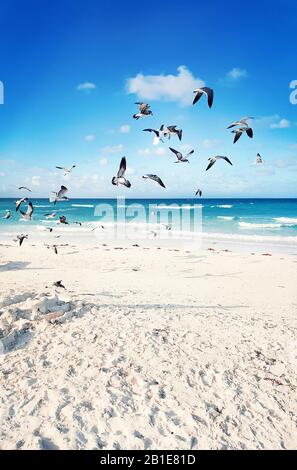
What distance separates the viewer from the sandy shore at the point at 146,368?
11.3ft

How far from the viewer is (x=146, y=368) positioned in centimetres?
459

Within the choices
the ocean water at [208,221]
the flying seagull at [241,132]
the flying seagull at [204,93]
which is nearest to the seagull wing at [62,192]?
the flying seagull at [204,93]

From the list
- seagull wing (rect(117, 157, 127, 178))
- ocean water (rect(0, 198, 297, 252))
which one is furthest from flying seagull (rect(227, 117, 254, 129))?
ocean water (rect(0, 198, 297, 252))

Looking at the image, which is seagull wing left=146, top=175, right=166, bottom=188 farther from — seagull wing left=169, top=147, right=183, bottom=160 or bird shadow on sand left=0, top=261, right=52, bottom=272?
bird shadow on sand left=0, top=261, right=52, bottom=272

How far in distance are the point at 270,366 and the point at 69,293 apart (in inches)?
196

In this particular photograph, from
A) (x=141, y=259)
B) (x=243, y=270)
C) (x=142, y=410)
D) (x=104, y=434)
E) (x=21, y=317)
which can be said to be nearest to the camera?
(x=104, y=434)

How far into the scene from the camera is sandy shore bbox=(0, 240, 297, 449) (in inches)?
136

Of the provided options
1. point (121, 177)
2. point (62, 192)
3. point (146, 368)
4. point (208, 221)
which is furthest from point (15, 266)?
point (208, 221)

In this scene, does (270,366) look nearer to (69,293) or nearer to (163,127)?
(69,293)

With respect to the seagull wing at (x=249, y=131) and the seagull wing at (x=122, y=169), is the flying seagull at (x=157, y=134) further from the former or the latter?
the seagull wing at (x=249, y=131)

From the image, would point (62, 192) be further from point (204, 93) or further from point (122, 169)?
point (204, 93)

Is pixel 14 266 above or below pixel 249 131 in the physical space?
below

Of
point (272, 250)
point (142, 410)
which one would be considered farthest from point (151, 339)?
point (272, 250)

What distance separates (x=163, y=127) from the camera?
777cm
